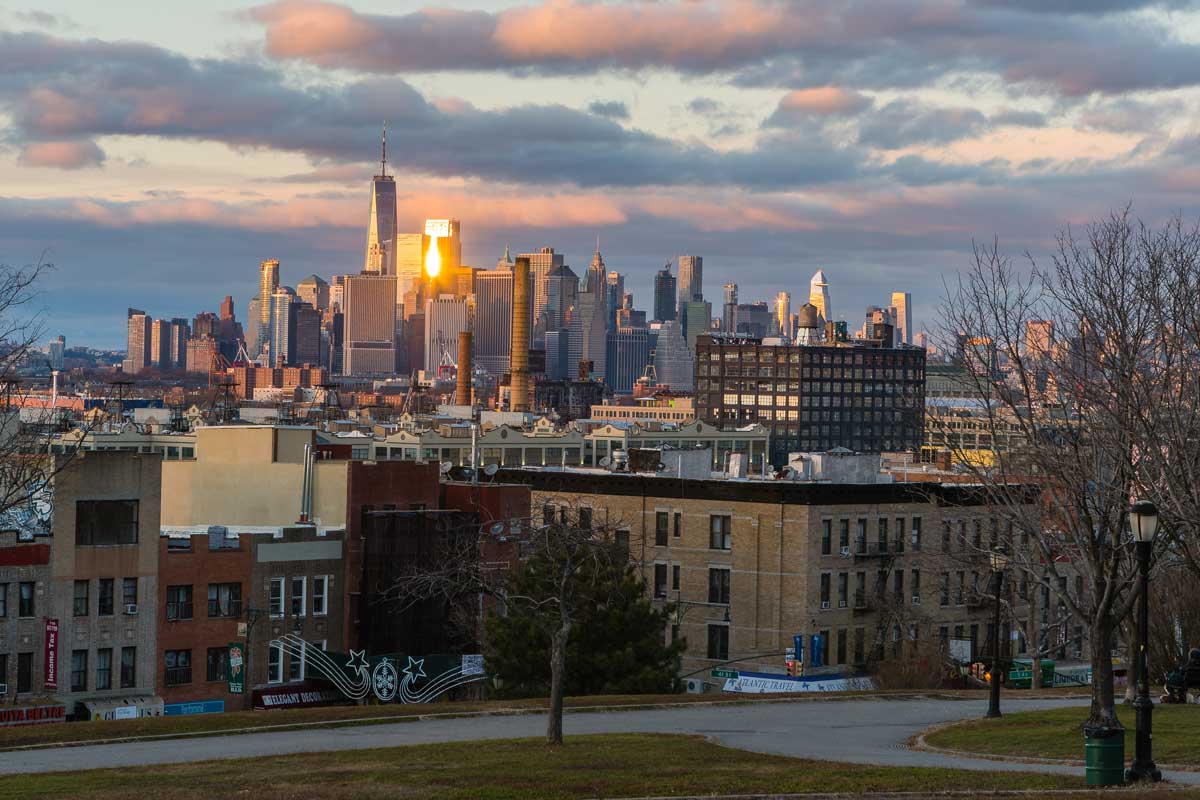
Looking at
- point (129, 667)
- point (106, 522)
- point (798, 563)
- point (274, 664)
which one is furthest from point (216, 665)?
point (798, 563)

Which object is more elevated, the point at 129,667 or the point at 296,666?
the point at 129,667

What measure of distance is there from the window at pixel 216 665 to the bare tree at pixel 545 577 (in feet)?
20.9

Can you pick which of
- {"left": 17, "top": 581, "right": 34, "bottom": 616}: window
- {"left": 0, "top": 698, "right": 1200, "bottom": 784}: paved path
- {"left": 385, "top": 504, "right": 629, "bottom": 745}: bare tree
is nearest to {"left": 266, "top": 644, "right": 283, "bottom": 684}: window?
{"left": 385, "top": 504, "right": 629, "bottom": 745}: bare tree

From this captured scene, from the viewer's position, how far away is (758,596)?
79625 millimetres

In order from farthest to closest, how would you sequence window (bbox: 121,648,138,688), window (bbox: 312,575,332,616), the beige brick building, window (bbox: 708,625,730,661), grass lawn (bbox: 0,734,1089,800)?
window (bbox: 708,625,730,661)
the beige brick building
window (bbox: 312,575,332,616)
window (bbox: 121,648,138,688)
grass lawn (bbox: 0,734,1089,800)

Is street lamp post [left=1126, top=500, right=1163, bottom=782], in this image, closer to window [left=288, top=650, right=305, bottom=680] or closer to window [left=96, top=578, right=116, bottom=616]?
window [left=96, top=578, right=116, bottom=616]

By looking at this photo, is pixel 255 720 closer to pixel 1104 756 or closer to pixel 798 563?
pixel 1104 756

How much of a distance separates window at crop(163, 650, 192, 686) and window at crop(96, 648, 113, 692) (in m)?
2.12

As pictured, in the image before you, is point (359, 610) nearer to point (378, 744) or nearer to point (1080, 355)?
point (378, 744)

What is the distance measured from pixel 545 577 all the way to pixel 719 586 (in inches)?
1116

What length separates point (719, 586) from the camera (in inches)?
3184

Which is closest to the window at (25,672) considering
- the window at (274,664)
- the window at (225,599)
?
the window at (225,599)

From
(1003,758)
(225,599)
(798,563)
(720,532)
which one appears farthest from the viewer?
(720,532)

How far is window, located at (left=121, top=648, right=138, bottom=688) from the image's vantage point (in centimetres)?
5903
